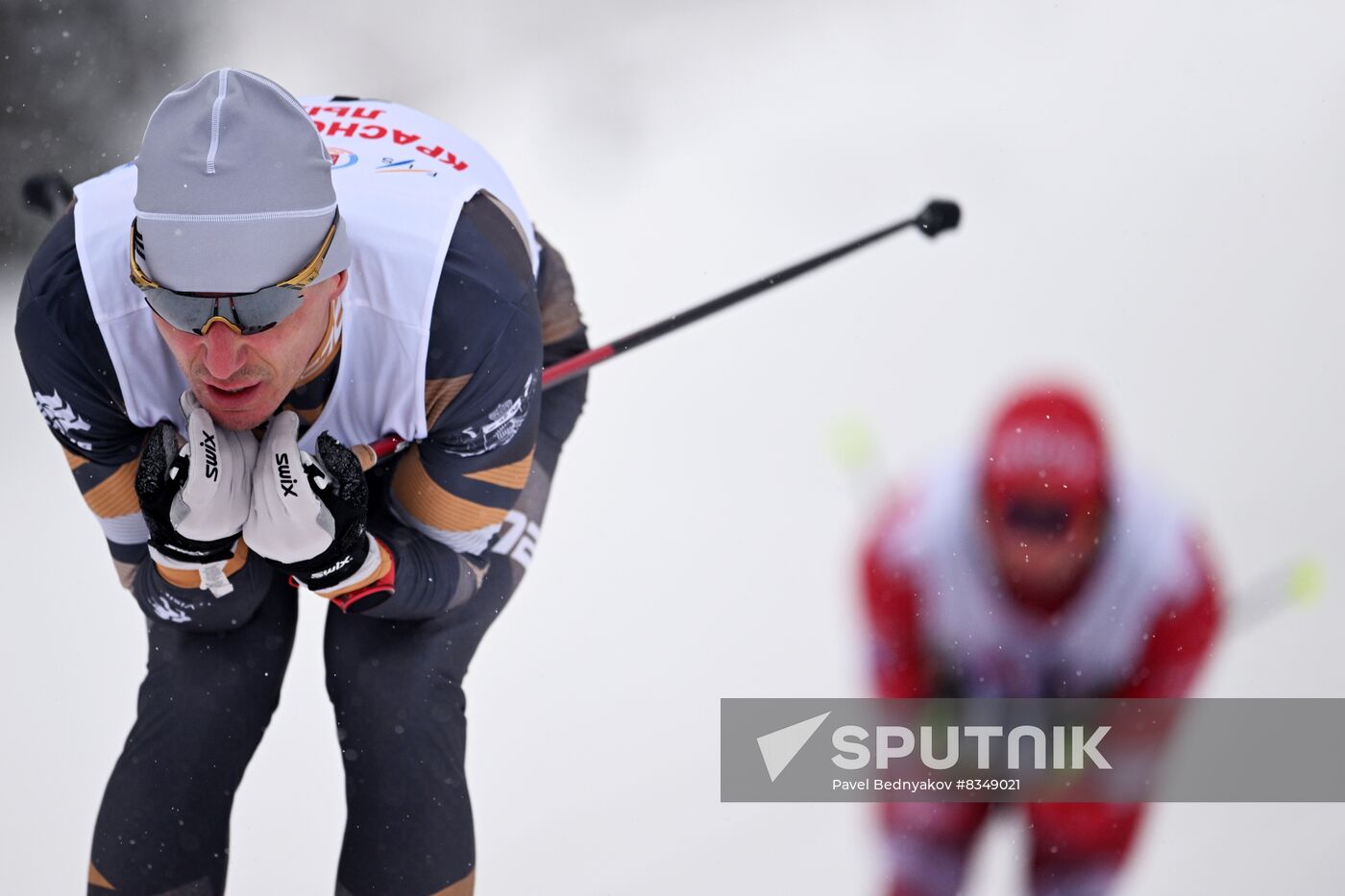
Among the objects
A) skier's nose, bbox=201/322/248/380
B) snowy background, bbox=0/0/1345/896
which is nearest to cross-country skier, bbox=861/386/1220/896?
snowy background, bbox=0/0/1345/896

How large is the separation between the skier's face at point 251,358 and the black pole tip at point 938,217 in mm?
1984

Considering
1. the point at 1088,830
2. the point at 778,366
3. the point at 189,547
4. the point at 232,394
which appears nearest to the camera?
the point at 232,394

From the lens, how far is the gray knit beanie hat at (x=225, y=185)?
1.67 meters

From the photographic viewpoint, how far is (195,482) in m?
1.83

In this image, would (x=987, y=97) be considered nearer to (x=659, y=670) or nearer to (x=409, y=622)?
(x=659, y=670)

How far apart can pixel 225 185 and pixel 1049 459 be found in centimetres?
127

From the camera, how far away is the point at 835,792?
10.2 feet

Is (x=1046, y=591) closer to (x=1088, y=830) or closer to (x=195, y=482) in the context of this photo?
(x=1088, y=830)

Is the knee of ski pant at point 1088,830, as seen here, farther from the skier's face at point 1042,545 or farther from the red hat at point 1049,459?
the red hat at point 1049,459

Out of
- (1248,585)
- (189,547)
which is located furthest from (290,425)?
(1248,585)

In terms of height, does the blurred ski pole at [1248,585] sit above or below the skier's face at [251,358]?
above

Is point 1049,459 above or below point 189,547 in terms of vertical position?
above

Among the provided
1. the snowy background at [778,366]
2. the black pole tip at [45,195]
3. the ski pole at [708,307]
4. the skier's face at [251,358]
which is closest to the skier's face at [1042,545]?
the snowy background at [778,366]

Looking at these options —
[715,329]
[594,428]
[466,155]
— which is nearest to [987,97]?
[715,329]
